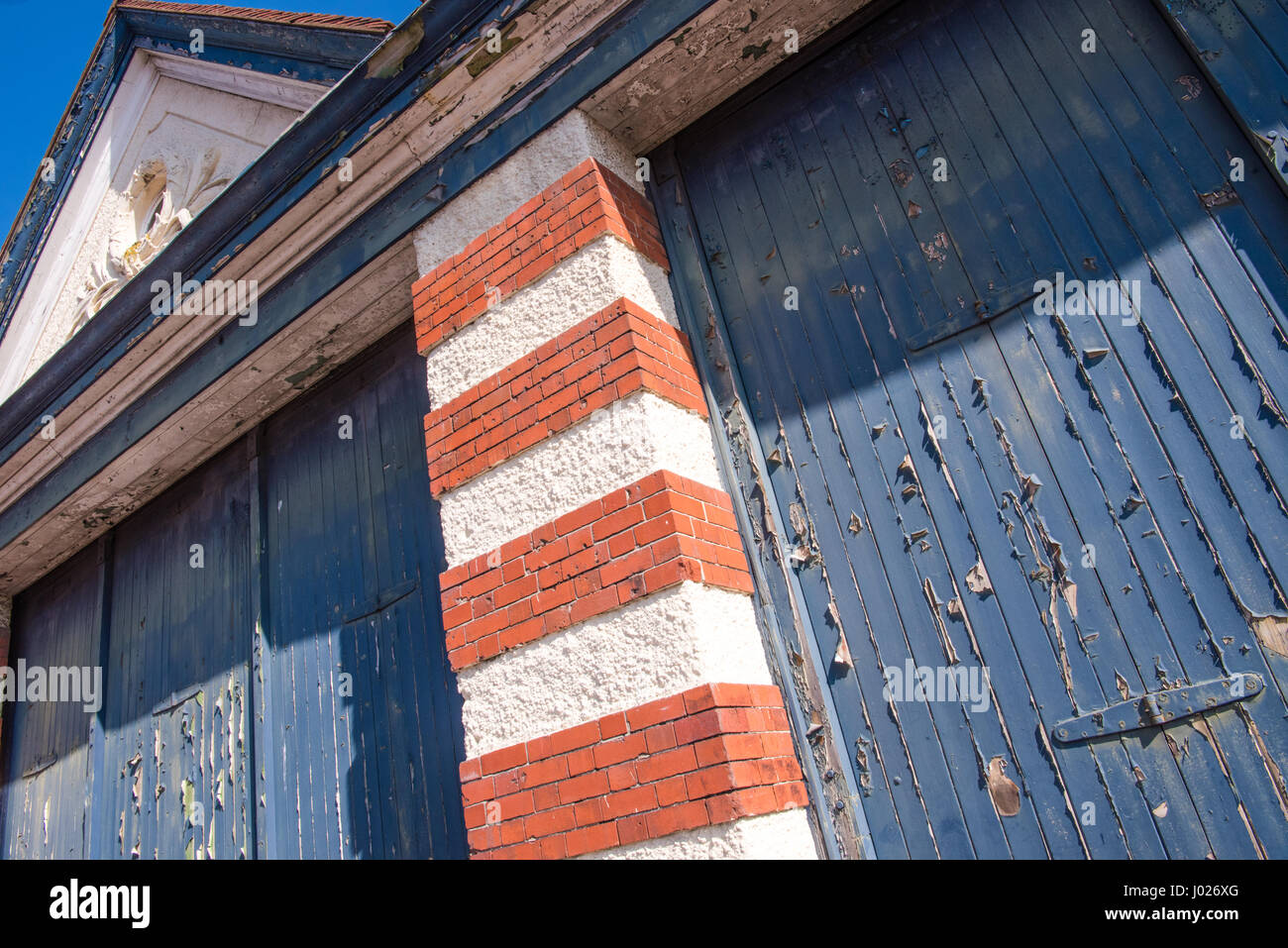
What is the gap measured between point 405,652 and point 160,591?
2422 mm

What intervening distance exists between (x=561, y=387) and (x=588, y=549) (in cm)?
64

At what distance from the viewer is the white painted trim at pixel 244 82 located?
464 centimetres

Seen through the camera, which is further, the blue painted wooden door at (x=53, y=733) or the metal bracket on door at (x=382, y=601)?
the blue painted wooden door at (x=53, y=733)

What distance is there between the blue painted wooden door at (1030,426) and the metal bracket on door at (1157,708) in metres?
0.01

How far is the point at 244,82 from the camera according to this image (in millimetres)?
5016

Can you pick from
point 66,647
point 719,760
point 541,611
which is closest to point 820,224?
point 541,611

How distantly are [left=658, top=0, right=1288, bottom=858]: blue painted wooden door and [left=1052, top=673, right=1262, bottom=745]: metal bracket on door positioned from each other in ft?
0.03

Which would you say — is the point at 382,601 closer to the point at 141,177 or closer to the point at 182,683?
the point at 182,683

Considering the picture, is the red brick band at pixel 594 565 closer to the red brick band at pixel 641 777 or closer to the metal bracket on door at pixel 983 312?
the red brick band at pixel 641 777

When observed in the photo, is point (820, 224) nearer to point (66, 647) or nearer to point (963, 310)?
point (963, 310)

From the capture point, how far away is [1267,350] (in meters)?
2.45

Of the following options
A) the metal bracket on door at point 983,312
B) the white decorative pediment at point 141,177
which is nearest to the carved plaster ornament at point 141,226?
the white decorative pediment at point 141,177

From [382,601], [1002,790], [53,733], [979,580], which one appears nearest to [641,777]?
[1002,790]

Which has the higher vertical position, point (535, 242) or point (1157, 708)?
point (535, 242)
